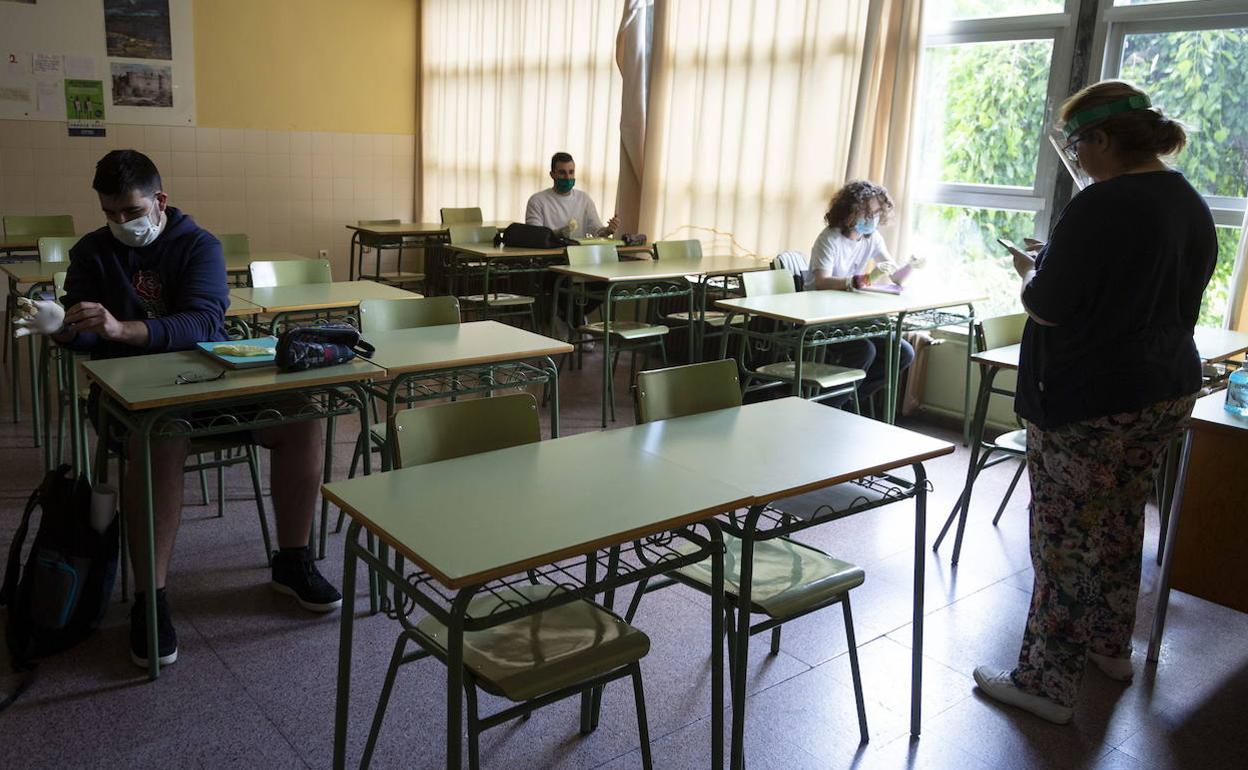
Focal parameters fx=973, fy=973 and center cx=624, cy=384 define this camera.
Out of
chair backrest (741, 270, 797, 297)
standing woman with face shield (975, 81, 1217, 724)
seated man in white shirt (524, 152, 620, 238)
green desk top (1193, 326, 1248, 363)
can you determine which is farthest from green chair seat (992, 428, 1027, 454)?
seated man in white shirt (524, 152, 620, 238)

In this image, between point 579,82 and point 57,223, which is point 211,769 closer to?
point 57,223

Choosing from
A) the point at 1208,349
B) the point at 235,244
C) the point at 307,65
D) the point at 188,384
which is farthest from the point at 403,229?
the point at 1208,349

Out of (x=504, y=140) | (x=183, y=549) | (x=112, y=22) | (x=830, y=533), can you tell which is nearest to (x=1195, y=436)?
(x=830, y=533)

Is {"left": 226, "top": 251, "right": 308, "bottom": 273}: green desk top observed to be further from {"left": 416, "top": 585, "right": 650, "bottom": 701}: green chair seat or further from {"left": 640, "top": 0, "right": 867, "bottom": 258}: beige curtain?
{"left": 416, "top": 585, "right": 650, "bottom": 701}: green chair seat

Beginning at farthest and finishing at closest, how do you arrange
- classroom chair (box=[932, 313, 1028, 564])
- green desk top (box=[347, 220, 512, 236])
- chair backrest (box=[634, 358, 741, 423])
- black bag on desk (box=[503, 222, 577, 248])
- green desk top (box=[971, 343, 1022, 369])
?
green desk top (box=[347, 220, 512, 236]) < black bag on desk (box=[503, 222, 577, 248]) < classroom chair (box=[932, 313, 1028, 564]) < green desk top (box=[971, 343, 1022, 369]) < chair backrest (box=[634, 358, 741, 423])

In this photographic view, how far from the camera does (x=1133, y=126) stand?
210 cm

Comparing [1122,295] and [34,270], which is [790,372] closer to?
[1122,295]

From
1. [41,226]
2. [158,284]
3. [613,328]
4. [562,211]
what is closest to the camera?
[158,284]

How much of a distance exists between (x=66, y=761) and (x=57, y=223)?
168 inches

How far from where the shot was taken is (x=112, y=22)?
7195mm

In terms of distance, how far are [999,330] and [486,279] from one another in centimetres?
291

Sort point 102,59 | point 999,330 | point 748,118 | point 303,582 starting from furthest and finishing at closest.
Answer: point 102,59 → point 748,118 → point 999,330 → point 303,582

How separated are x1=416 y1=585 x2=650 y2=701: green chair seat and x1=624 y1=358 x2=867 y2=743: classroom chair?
210 millimetres

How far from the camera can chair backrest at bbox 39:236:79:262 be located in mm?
4500
